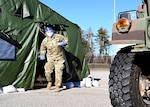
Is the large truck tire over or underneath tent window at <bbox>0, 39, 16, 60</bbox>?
underneath

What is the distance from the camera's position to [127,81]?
16.0 ft

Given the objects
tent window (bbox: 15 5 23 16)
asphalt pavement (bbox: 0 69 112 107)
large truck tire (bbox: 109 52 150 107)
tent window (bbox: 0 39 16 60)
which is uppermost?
tent window (bbox: 15 5 23 16)

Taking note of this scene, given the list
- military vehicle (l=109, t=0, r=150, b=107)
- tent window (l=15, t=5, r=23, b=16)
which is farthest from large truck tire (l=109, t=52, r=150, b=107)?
tent window (l=15, t=5, r=23, b=16)

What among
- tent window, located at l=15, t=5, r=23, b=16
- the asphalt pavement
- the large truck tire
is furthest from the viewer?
tent window, located at l=15, t=5, r=23, b=16

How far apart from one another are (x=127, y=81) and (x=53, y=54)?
18.2ft

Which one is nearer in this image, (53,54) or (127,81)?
(127,81)

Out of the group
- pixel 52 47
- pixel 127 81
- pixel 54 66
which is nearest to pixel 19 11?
pixel 52 47

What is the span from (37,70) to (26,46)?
37.6 inches

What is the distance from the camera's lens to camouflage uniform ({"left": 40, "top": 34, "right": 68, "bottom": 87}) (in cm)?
1019

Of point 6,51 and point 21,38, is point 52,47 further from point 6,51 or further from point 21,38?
point 6,51

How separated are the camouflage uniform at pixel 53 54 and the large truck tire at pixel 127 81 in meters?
5.06

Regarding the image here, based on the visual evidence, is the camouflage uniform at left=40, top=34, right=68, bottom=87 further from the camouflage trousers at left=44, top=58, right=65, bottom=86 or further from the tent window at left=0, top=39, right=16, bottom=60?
the tent window at left=0, top=39, right=16, bottom=60

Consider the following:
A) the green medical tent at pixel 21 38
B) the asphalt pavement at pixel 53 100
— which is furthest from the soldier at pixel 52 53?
the asphalt pavement at pixel 53 100

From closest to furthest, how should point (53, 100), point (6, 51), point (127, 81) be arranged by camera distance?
1. point (127, 81)
2. point (53, 100)
3. point (6, 51)
